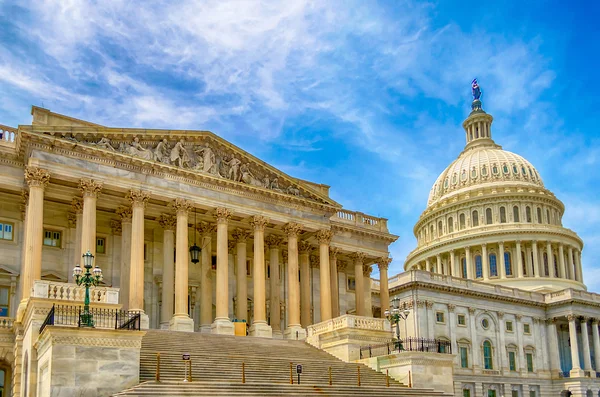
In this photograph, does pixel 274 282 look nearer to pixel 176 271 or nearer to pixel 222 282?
pixel 222 282

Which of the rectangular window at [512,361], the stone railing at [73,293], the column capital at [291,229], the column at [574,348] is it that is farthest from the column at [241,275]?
the column at [574,348]

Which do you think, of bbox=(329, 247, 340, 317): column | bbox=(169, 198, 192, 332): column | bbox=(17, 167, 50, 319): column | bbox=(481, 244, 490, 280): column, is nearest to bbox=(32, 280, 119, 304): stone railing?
bbox=(17, 167, 50, 319): column

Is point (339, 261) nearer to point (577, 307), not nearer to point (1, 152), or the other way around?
point (1, 152)

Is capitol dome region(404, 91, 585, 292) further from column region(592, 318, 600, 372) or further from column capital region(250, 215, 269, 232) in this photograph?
column capital region(250, 215, 269, 232)

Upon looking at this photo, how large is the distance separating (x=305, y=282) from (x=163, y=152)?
16.3 meters

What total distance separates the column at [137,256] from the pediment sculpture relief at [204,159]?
2.72 meters

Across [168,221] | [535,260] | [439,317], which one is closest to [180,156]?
[168,221]

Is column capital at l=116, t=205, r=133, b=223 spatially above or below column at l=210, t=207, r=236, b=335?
above

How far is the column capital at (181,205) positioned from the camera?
1793 inches

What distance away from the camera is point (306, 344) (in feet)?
153

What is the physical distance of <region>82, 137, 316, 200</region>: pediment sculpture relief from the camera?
44531 mm

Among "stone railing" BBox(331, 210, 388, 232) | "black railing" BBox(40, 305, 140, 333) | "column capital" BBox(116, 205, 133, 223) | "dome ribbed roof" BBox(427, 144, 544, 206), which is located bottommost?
"black railing" BBox(40, 305, 140, 333)

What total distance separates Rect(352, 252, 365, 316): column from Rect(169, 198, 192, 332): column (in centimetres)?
1740

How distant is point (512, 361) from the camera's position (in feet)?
283
